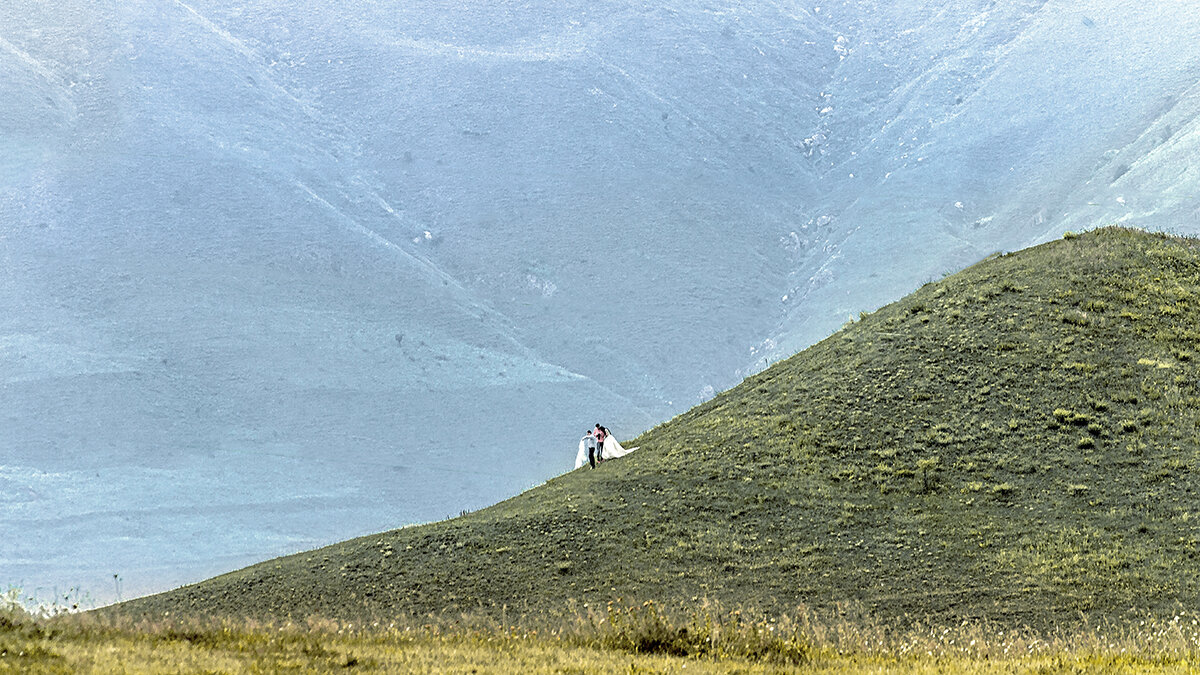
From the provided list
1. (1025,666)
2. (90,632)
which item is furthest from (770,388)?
(90,632)

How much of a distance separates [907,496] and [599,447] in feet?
28.6

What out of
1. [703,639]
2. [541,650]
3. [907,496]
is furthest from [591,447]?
[541,650]

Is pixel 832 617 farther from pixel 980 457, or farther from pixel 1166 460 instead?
pixel 1166 460

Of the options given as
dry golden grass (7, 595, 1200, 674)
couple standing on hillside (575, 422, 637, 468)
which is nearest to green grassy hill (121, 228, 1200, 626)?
couple standing on hillside (575, 422, 637, 468)

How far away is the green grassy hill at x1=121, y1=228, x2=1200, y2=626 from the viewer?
18.0 meters

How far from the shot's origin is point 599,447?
89.7ft

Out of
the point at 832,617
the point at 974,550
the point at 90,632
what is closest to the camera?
the point at 90,632

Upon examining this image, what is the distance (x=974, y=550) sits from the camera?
18.8 metres

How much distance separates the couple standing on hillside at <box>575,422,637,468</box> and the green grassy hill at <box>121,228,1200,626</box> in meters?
0.78

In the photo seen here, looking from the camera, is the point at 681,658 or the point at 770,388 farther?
the point at 770,388

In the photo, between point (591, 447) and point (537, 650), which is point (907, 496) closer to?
point (591, 447)

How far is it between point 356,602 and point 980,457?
12.8 m

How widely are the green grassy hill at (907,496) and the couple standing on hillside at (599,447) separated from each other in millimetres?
783

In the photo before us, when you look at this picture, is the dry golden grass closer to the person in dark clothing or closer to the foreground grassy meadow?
the foreground grassy meadow
